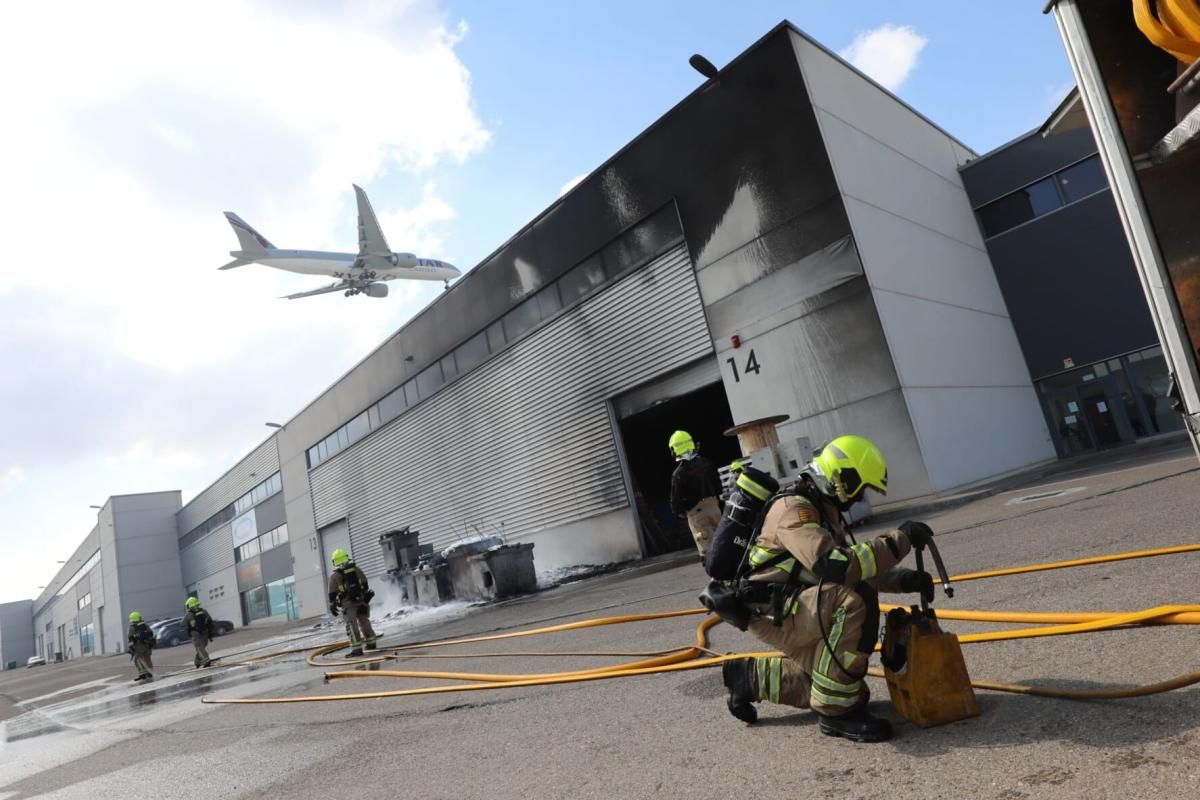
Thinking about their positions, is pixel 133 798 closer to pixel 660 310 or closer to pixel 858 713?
pixel 858 713

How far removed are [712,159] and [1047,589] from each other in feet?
45.6

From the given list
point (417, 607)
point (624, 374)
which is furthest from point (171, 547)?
point (624, 374)

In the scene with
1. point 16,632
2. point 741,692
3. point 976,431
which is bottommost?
point 741,692

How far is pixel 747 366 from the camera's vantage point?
16.5 m

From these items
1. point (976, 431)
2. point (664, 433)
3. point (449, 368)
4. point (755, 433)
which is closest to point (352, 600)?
point (755, 433)

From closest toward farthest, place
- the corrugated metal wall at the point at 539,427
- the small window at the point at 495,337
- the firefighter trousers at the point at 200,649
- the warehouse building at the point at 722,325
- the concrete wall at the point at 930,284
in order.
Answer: the concrete wall at the point at 930,284 → the warehouse building at the point at 722,325 → the firefighter trousers at the point at 200,649 → the corrugated metal wall at the point at 539,427 → the small window at the point at 495,337

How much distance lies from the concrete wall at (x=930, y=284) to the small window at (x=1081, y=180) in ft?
7.24

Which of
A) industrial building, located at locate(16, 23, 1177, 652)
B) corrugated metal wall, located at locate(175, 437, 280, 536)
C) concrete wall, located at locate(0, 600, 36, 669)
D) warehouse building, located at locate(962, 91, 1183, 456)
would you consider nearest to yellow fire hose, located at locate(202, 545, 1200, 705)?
industrial building, located at locate(16, 23, 1177, 652)

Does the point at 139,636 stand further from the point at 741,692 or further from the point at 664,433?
the point at 741,692

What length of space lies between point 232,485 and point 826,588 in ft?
177

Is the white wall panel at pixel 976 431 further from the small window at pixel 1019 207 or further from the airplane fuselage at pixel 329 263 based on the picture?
the airplane fuselage at pixel 329 263

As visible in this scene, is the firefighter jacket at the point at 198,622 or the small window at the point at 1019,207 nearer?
the firefighter jacket at the point at 198,622

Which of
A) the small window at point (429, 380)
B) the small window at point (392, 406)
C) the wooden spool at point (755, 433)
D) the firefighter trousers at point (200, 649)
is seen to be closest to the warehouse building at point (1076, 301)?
the wooden spool at point (755, 433)

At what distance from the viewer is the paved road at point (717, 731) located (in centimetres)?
258
